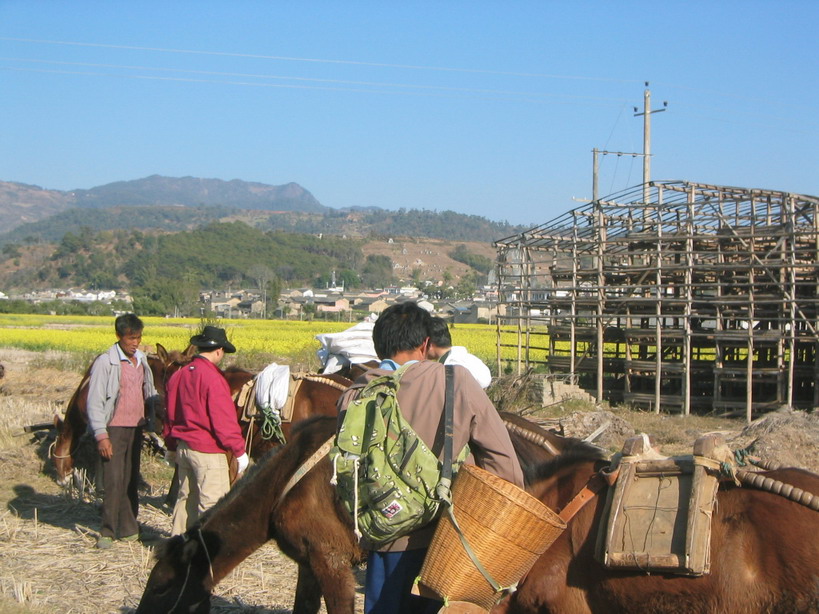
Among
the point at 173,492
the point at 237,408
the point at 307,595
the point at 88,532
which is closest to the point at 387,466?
the point at 307,595

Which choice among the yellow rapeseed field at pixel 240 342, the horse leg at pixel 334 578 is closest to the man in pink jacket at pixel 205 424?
the horse leg at pixel 334 578

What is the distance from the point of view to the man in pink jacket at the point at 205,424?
552cm

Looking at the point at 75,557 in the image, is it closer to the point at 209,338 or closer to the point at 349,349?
the point at 209,338

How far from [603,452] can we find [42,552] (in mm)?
4953

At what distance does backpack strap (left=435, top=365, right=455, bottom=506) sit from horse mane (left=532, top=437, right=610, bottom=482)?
556 millimetres

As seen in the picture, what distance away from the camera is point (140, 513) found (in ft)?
25.3

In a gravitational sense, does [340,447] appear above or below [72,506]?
above

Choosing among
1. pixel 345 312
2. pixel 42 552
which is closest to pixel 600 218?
pixel 42 552

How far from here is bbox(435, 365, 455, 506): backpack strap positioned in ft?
9.50

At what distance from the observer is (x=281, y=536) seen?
3559 millimetres

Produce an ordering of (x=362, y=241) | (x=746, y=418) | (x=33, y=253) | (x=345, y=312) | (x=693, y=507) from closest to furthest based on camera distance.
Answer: (x=693, y=507) < (x=746, y=418) < (x=345, y=312) < (x=33, y=253) < (x=362, y=241)

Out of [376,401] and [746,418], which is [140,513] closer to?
[376,401]

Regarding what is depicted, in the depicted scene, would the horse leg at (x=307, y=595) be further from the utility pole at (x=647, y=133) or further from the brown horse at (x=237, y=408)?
the utility pole at (x=647, y=133)

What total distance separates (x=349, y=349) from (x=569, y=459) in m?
5.14
